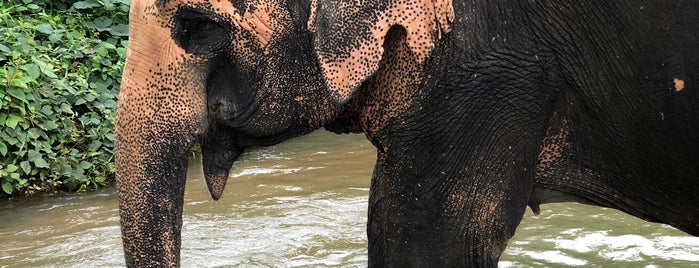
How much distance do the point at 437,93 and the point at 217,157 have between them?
0.63m

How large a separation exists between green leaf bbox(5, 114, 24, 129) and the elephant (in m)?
3.46

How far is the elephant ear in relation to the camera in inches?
108

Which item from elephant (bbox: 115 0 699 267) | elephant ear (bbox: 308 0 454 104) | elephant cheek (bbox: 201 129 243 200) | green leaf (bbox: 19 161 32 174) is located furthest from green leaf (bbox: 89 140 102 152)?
elephant ear (bbox: 308 0 454 104)

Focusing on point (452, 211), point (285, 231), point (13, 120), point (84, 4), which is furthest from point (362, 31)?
point (84, 4)

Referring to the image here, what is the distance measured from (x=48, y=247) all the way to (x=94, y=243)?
21 centimetres

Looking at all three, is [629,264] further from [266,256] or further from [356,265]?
[266,256]

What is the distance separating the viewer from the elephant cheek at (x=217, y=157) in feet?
9.91

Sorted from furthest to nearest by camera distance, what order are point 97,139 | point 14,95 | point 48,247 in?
point 97,139 → point 14,95 → point 48,247

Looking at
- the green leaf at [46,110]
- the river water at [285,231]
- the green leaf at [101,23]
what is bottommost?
the river water at [285,231]

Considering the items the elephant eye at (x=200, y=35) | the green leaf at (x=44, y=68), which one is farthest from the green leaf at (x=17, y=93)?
the elephant eye at (x=200, y=35)

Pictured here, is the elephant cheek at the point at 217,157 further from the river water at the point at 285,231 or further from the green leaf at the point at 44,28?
the green leaf at the point at 44,28

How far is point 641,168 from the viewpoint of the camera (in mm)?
2922

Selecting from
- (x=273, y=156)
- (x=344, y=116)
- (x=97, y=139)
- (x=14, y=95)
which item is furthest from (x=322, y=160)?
(x=344, y=116)

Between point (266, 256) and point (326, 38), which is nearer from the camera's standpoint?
point (326, 38)
